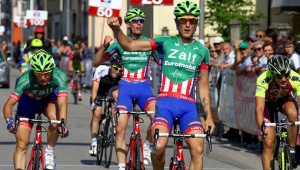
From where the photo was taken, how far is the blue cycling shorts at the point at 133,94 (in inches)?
544

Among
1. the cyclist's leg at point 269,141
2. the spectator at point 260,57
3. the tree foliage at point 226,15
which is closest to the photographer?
the cyclist's leg at point 269,141

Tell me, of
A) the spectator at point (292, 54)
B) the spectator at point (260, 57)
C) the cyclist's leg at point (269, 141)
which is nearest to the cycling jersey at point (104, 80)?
the spectator at point (292, 54)

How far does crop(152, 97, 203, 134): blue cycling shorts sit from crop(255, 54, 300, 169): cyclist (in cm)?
167

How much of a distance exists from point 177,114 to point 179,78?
0.38 m

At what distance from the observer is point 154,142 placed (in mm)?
10203

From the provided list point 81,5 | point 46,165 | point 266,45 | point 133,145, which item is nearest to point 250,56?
point 266,45

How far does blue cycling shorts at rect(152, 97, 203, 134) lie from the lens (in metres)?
10.4

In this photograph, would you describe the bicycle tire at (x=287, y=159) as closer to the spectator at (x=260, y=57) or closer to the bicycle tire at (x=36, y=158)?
the bicycle tire at (x=36, y=158)

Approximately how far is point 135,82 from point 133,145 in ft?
3.31

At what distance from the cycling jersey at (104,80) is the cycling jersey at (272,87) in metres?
3.73

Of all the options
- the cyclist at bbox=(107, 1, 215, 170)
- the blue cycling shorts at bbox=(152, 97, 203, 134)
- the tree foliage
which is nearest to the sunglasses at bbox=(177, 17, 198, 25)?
the cyclist at bbox=(107, 1, 215, 170)

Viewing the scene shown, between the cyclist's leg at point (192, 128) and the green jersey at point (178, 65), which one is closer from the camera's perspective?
the cyclist's leg at point (192, 128)

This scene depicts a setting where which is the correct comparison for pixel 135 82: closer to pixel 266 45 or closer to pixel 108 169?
pixel 108 169

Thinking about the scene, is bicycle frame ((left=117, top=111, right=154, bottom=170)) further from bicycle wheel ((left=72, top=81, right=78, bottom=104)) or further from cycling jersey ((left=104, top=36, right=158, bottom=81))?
bicycle wheel ((left=72, top=81, right=78, bottom=104))
